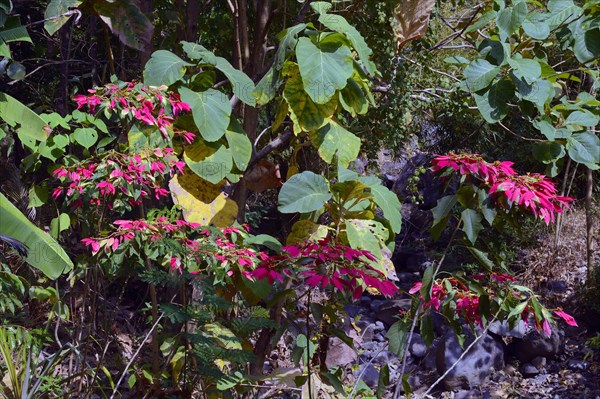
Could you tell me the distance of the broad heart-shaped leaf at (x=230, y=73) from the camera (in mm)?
3092

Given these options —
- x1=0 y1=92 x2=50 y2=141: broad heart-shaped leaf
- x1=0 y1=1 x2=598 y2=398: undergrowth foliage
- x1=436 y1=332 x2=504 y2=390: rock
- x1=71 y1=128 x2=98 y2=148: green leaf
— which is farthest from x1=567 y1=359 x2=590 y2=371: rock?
x1=0 y1=92 x2=50 y2=141: broad heart-shaped leaf

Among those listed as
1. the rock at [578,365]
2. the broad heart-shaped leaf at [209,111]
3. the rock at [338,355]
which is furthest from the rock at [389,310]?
the broad heart-shaped leaf at [209,111]

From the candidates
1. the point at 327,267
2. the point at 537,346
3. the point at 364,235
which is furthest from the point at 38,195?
the point at 537,346

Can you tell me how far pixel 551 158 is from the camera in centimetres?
318

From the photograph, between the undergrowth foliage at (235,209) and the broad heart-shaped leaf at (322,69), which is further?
the broad heart-shaped leaf at (322,69)

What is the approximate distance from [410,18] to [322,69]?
143 centimetres

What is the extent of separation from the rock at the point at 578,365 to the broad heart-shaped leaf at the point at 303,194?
3.43m

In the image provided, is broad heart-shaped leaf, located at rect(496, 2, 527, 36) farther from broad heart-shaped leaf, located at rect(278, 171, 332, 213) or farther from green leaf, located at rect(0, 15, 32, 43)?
green leaf, located at rect(0, 15, 32, 43)

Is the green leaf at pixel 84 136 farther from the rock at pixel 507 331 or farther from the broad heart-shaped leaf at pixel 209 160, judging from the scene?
the rock at pixel 507 331

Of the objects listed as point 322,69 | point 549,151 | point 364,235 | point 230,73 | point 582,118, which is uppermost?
point 322,69

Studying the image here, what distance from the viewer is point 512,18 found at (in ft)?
10.1

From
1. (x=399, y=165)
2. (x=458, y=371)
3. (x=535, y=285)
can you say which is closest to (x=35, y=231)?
(x=458, y=371)

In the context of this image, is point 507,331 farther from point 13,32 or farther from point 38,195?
point 13,32

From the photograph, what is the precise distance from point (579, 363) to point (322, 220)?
217 cm
